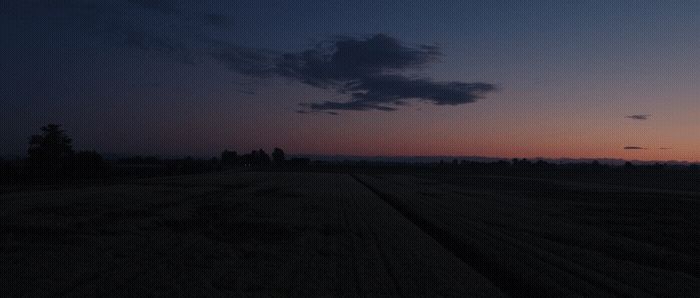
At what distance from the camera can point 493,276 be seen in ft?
33.4

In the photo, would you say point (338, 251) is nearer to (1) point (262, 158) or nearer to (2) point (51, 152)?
(2) point (51, 152)

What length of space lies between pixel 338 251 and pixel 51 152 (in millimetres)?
45256

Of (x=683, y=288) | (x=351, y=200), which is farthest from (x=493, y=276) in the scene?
(x=351, y=200)

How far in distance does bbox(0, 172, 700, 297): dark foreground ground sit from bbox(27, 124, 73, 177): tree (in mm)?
28139

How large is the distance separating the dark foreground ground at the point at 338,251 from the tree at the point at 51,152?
28.1 m

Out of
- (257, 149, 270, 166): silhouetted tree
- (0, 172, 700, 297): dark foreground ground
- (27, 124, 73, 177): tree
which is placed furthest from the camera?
(257, 149, 270, 166): silhouetted tree

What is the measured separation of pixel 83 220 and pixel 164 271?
27.4 feet

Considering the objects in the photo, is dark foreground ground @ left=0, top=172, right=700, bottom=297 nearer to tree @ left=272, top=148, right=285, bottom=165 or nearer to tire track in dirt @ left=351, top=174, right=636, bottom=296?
tire track in dirt @ left=351, top=174, right=636, bottom=296

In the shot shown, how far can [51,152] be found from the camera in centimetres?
5009

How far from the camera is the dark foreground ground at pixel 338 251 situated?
9148 millimetres

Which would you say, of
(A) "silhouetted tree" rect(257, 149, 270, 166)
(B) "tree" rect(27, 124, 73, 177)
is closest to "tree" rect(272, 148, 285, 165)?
(A) "silhouetted tree" rect(257, 149, 270, 166)

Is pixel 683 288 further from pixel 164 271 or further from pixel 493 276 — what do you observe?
pixel 164 271

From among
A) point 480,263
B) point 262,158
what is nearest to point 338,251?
point 480,263

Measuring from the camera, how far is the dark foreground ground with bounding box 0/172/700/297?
30.0 ft
